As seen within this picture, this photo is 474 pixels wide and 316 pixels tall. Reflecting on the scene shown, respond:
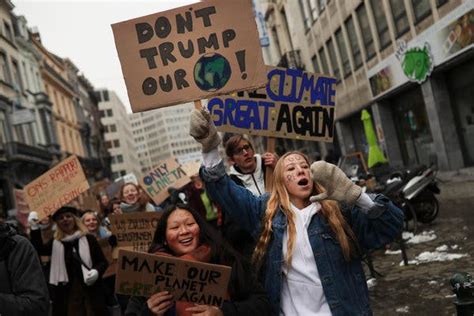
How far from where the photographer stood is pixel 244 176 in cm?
422

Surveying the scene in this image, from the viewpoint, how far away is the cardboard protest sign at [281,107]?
4871 millimetres

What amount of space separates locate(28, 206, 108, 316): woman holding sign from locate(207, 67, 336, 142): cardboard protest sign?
1878 millimetres

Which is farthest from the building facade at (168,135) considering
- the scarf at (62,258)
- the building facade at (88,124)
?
the scarf at (62,258)

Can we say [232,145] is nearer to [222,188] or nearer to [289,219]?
[222,188]

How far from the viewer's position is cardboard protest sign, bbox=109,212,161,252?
520cm

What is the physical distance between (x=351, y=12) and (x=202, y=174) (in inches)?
741

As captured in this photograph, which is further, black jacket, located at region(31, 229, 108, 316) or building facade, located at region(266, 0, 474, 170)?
building facade, located at region(266, 0, 474, 170)

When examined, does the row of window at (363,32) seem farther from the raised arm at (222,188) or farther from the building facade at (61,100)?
the building facade at (61,100)

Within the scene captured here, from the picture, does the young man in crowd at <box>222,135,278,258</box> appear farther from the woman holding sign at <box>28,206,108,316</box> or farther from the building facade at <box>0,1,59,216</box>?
the building facade at <box>0,1,59,216</box>

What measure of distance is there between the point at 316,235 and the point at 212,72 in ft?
5.47

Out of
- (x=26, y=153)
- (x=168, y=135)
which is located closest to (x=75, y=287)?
(x=26, y=153)

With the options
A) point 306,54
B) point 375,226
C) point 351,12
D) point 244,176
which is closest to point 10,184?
point 306,54

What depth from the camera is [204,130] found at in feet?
9.31

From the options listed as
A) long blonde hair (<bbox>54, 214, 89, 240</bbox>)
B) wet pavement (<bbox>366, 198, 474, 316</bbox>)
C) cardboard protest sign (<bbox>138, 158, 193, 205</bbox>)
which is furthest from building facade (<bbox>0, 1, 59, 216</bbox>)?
wet pavement (<bbox>366, 198, 474, 316</bbox>)
